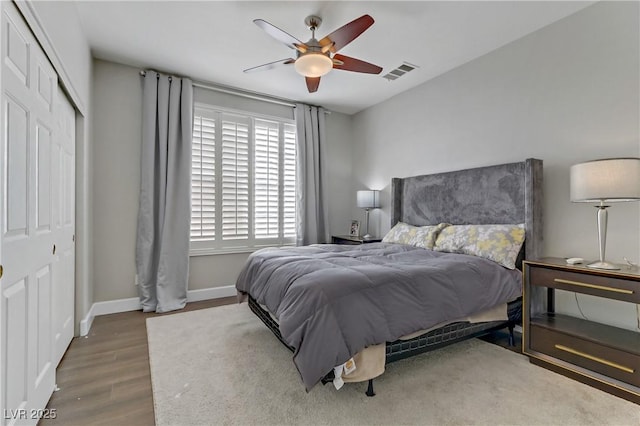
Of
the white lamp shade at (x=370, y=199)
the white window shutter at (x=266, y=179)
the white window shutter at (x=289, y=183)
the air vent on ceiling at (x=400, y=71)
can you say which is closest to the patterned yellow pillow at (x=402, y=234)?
the white lamp shade at (x=370, y=199)

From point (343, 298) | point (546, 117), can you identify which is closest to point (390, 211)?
point (546, 117)

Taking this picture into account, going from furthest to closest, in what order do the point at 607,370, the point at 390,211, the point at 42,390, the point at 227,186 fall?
1. the point at 390,211
2. the point at 227,186
3. the point at 607,370
4. the point at 42,390

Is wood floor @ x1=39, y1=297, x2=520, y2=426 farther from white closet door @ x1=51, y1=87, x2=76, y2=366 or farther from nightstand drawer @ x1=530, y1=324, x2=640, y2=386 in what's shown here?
nightstand drawer @ x1=530, y1=324, x2=640, y2=386

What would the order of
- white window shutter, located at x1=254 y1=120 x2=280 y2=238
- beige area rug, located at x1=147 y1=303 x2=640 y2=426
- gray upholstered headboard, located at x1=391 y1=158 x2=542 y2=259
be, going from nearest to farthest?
beige area rug, located at x1=147 y1=303 x2=640 y2=426 → gray upholstered headboard, located at x1=391 y1=158 x2=542 y2=259 → white window shutter, located at x1=254 y1=120 x2=280 y2=238

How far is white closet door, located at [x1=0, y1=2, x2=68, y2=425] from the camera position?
130 cm

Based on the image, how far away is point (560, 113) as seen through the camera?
2766mm

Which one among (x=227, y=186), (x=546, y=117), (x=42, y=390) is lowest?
(x=42, y=390)

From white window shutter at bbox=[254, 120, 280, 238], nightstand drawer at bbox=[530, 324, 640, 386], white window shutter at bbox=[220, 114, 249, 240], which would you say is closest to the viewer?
nightstand drawer at bbox=[530, 324, 640, 386]

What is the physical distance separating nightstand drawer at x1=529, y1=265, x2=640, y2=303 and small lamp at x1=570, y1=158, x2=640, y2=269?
4.5 inches

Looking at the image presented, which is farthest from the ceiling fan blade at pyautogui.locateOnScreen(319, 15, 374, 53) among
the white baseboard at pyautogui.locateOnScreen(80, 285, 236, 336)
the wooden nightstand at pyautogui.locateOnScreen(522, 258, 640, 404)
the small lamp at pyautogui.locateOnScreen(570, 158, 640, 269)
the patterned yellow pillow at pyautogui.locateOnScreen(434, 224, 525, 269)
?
the white baseboard at pyautogui.locateOnScreen(80, 285, 236, 336)

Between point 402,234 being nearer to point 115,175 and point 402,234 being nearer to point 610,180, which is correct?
point 610,180

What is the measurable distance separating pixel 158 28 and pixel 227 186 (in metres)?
1.99

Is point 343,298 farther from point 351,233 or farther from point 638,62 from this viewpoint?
point 351,233

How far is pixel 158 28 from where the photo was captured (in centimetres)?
290
